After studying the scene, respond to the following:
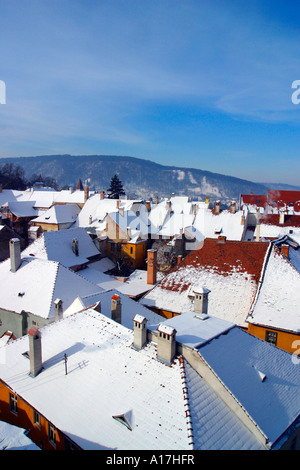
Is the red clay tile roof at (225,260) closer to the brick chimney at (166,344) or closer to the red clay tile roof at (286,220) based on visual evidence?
the brick chimney at (166,344)

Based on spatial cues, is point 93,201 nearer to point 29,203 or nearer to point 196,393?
point 29,203

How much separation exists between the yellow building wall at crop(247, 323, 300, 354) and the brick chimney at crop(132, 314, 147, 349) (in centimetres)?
935

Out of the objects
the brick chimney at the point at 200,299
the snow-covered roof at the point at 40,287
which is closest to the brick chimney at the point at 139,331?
the brick chimney at the point at 200,299

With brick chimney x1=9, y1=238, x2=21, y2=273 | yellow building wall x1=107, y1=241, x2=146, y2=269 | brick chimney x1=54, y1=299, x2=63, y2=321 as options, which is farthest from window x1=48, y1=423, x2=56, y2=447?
yellow building wall x1=107, y1=241, x2=146, y2=269

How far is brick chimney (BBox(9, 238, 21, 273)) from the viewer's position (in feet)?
86.1

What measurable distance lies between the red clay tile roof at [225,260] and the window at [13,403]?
45.6 feet

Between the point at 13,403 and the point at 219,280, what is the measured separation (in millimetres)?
15580

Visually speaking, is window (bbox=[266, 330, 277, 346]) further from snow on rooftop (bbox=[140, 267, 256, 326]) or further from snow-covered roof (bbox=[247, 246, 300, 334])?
snow on rooftop (bbox=[140, 267, 256, 326])

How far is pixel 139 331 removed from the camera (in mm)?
13836

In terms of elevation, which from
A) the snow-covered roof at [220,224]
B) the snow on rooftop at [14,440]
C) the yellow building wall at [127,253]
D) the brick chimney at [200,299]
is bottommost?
the snow on rooftop at [14,440]

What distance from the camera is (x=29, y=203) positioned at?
65.6 meters

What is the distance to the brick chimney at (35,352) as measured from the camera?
14.1 m

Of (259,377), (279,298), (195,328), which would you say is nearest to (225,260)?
(279,298)

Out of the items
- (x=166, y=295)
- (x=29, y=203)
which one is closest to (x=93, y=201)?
(x=29, y=203)
